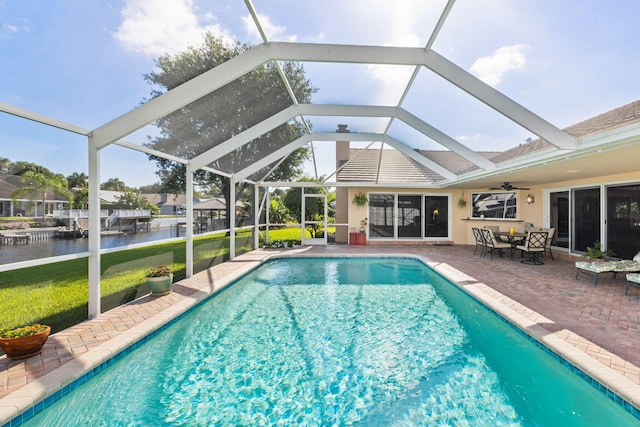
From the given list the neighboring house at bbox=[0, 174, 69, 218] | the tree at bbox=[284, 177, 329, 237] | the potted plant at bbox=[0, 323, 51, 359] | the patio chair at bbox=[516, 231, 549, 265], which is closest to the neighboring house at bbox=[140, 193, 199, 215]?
the neighboring house at bbox=[0, 174, 69, 218]

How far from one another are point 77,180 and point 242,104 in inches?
130

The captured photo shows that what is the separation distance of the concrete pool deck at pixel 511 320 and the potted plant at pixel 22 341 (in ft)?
0.27

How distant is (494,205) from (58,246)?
14.8 m

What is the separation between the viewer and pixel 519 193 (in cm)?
1269

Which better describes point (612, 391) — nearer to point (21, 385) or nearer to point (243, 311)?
point (243, 311)

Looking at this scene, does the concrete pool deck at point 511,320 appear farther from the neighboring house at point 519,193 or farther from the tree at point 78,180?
the neighboring house at point 519,193

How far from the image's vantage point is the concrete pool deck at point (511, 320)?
9.87ft

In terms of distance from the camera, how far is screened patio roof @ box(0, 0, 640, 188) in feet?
13.9

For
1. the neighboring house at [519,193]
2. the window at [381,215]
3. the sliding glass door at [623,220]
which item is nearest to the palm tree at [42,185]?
the neighboring house at [519,193]

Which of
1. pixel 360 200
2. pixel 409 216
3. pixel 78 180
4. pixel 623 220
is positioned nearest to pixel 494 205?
pixel 409 216

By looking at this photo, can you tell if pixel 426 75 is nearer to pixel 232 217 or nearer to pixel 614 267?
pixel 614 267

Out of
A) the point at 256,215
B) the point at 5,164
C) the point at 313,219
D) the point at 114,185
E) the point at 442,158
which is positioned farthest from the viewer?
the point at 313,219

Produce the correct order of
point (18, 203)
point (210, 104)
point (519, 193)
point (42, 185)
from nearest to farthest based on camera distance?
point (18, 203), point (42, 185), point (210, 104), point (519, 193)

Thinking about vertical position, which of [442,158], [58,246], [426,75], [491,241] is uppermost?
[426,75]
